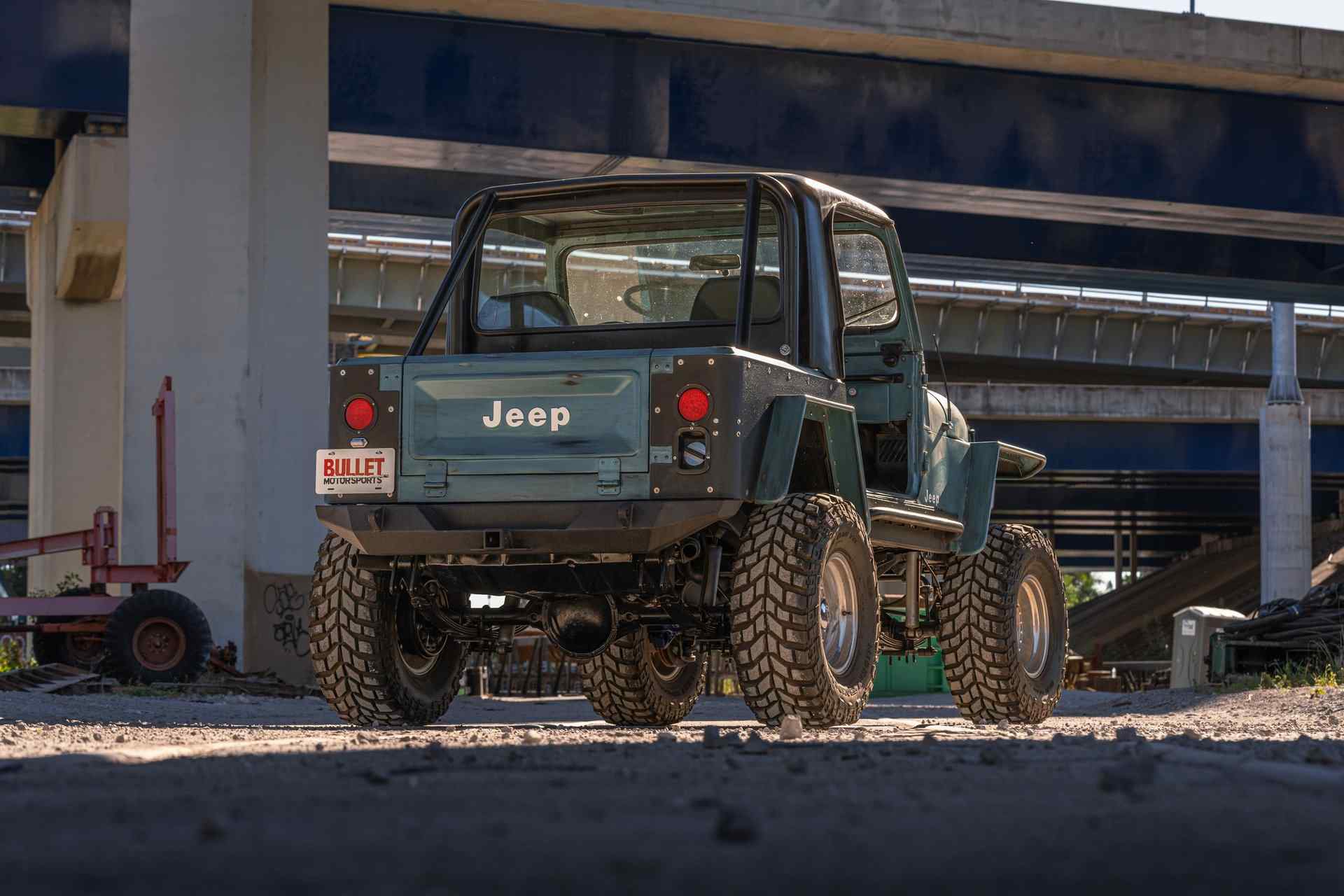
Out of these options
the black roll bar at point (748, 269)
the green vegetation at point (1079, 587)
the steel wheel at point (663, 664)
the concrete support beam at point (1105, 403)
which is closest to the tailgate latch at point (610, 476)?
the black roll bar at point (748, 269)

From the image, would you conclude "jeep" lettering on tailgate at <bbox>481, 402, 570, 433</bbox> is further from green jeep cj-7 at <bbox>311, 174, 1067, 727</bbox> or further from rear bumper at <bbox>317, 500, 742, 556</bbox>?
rear bumper at <bbox>317, 500, 742, 556</bbox>

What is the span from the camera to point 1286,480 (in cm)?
4075

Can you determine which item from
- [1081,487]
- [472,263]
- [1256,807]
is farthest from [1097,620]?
[1256,807]

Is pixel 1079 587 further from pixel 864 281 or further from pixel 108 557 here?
pixel 864 281

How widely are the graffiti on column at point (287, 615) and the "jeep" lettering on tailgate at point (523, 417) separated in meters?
9.89

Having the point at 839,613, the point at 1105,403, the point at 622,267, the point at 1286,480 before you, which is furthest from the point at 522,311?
the point at 1105,403

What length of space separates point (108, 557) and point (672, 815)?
1324 cm

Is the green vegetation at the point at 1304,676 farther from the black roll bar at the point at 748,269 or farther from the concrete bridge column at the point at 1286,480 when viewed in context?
the concrete bridge column at the point at 1286,480

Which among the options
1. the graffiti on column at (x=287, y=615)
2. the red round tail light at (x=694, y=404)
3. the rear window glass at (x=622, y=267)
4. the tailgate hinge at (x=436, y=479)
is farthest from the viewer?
the graffiti on column at (x=287, y=615)

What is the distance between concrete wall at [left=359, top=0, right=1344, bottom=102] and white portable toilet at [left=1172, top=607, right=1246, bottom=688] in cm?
650

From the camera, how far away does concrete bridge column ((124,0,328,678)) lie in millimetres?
17562

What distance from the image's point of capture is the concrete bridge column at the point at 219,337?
1756cm

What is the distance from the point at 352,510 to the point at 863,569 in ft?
7.84

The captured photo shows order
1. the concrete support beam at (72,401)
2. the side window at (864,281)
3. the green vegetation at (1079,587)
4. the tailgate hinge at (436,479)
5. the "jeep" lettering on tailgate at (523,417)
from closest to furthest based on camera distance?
the "jeep" lettering on tailgate at (523,417)
the tailgate hinge at (436,479)
the side window at (864,281)
the concrete support beam at (72,401)
the green vegetation at (1079,587)
